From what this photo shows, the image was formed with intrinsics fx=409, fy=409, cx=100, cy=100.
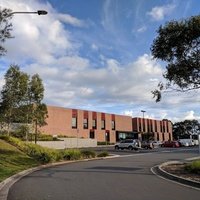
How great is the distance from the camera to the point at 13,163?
2477 centimetres

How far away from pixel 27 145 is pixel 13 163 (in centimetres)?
816

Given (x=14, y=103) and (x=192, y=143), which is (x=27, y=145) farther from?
(x=192, y=143)

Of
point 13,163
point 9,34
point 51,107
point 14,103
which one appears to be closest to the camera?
point 9,34

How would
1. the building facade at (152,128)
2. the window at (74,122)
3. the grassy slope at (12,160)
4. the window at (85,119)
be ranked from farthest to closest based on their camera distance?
the building facade at (152,128)
the window at (85,119)
the window at (74,122)
the grassy slope at (12,160)

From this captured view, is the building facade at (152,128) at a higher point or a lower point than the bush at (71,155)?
higher

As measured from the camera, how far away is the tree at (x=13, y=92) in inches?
1522

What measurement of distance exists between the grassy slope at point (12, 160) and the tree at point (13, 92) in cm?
714

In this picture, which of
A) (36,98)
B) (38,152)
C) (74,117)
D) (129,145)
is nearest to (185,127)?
(74,117)

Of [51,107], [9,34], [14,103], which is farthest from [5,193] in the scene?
[51,107]

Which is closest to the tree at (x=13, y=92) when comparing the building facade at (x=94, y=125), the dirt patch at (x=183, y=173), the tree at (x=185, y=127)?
the dirt patch at (x=183, y=173)

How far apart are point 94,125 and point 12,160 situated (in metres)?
61.7

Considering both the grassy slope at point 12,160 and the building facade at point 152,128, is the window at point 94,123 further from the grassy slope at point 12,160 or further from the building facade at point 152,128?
the grassy slope at point 12,160

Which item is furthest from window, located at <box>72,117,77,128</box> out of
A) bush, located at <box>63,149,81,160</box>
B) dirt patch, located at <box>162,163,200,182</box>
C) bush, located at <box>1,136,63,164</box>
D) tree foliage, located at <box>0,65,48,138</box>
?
dirt patch, located at <box>162,163,200,182</box>

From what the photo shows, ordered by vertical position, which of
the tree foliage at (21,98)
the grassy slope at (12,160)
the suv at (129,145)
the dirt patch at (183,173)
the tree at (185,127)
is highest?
the tree at (185,127)
